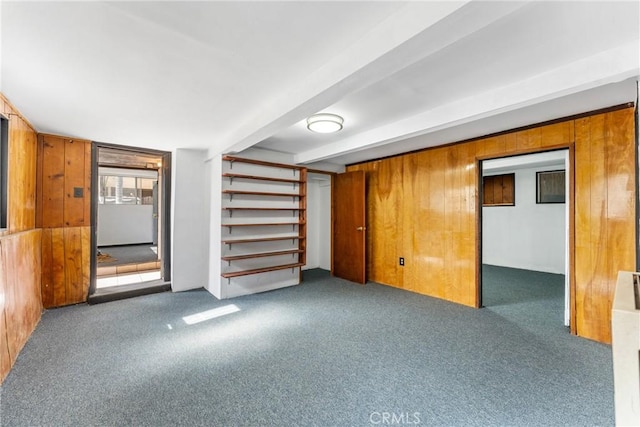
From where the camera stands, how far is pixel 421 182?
3.92 metres

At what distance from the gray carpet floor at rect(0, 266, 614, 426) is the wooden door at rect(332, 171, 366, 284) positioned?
139 cm

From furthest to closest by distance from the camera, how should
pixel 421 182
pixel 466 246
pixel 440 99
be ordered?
pixel 421 182 → pixel 466 246 → pixel 440 99

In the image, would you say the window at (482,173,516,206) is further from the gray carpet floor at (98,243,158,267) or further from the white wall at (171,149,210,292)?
the gray carpet floor at (98,243,158,267)

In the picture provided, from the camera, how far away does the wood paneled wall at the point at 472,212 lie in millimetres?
2387

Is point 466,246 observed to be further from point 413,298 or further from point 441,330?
point 441,330

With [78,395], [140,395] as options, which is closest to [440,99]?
[140,395]

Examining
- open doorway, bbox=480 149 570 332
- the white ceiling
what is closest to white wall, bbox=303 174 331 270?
open doorway, bbox=480 149 570 332

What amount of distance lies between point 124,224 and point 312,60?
8242 millimetres

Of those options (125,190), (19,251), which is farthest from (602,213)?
(125,190)

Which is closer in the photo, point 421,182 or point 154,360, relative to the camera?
point 154,360

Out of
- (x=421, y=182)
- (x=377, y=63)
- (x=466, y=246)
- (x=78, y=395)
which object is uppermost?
(x=377, y=63)

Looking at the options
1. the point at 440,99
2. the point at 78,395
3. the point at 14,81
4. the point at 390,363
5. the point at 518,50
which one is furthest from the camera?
the point at 440,99

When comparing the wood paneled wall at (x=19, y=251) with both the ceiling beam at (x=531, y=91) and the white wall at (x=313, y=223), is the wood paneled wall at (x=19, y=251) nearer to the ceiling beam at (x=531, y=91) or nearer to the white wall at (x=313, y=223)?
the ceiling beam at (x=531, y=91)

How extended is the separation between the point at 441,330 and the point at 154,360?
2590 millimetres
